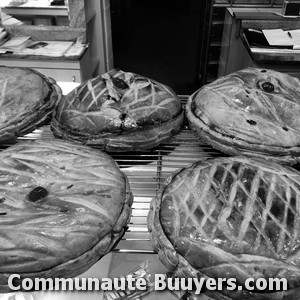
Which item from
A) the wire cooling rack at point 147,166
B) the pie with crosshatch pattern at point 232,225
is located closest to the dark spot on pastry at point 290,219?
the pie with crosshatch pattern at point 232,225

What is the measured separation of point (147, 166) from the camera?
204 cm

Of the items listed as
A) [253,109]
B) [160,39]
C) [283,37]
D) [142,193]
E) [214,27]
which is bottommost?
[160,39]

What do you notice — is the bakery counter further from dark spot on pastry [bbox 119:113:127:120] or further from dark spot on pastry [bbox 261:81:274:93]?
dark spot on pastry [bbox 261:81:274:93]

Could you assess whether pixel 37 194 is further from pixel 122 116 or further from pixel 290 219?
pixel 290 219

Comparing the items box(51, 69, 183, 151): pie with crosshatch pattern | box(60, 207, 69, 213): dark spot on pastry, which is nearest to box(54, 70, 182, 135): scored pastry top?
box(51, 69, 183, 151): pie with crosshatch pattern

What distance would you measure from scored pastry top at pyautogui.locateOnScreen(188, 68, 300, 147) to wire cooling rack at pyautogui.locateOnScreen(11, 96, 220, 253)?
17 centimetres

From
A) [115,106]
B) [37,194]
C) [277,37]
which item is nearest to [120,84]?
[115,106]

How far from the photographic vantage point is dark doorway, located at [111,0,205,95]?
7109 mm

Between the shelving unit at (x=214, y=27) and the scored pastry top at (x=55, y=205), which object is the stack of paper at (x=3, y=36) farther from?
the scored pastry top at (x=55, y=205)

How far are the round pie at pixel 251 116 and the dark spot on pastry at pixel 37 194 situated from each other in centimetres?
98

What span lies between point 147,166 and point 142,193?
0.19 m

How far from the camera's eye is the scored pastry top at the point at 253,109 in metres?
1.94

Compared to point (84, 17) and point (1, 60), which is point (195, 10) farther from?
point (1, 60)

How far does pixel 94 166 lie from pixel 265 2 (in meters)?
5.80
